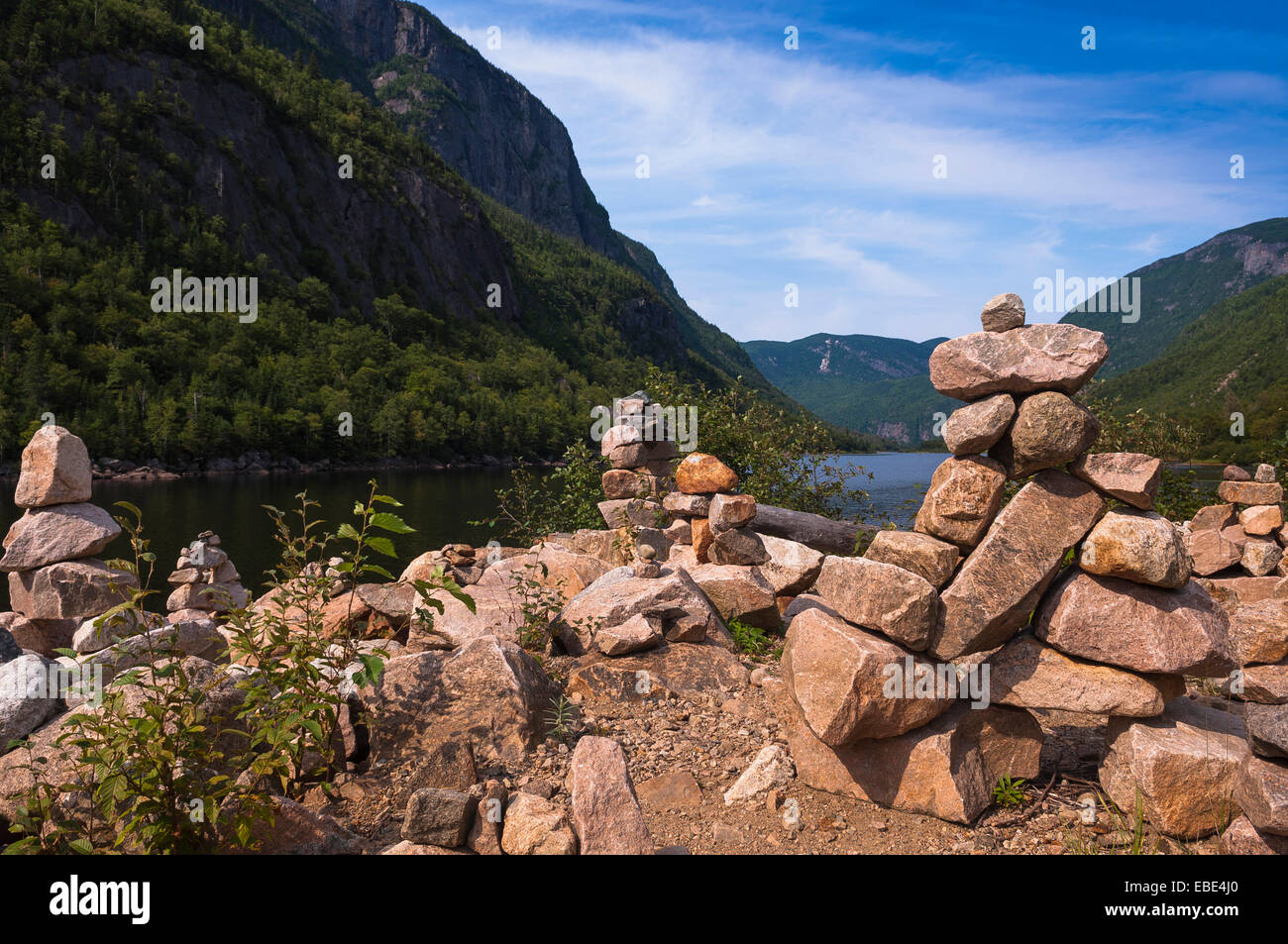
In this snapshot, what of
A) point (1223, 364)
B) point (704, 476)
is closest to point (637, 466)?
point (704, 476)

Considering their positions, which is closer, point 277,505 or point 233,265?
point 277,505

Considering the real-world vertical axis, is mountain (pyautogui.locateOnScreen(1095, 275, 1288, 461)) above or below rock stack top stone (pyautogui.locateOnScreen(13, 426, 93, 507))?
above

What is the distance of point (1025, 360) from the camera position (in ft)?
17.9

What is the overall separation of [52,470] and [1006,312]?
11906 mm

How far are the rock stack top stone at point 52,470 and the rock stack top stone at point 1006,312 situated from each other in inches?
441

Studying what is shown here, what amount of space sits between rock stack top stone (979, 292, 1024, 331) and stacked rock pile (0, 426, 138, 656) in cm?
1110

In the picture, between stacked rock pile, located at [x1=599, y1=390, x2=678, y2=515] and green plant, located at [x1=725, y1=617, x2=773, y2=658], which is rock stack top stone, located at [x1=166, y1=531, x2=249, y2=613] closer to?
stacked rock pile, located at [x1=599, y1=390, x2=678, y2=515]

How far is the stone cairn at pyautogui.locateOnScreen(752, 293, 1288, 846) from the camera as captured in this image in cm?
521

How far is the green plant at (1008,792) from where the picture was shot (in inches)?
221

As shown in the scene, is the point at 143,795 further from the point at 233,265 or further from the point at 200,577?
the point at 233,265

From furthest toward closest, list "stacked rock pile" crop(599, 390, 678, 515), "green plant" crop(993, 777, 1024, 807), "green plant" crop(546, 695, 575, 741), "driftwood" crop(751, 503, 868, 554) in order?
"stacked rock pile" crop(599, 390, 678, 515)
"driftwood" crop(751, 503, 868, 554)
"green plant" crop(546, 695, 575, 741)
"green plant" crop(993, 777, 1024, 807)

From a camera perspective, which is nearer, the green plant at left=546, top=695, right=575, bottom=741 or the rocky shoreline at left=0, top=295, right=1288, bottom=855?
the rocky shoreline at left=0, top=295, right=1288, bottom=855

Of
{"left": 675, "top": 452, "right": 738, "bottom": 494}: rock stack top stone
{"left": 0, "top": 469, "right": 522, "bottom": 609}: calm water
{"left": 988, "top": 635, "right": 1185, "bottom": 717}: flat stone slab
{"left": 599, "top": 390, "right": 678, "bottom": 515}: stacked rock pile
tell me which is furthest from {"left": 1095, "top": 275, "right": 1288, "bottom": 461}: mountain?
{"left": 988, "top": 635, "right": 1185, "bottom": 717}: flat stone slab

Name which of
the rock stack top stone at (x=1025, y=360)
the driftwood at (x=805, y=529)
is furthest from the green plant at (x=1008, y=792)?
the driftwood at (x=805, y=529)
